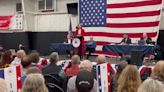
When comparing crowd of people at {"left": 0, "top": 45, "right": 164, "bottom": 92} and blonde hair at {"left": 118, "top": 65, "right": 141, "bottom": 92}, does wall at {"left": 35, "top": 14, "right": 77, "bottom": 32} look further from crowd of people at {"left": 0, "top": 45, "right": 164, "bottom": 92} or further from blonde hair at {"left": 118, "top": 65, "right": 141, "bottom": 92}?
blonde hair at {"left": 118, "top": 65, "right": 141, "bottom": 92}

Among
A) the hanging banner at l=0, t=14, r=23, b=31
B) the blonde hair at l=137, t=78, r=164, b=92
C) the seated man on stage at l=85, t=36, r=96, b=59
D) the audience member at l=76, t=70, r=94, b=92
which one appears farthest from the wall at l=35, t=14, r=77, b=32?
the blonde hair at l=137, t=78, r=164, b=92

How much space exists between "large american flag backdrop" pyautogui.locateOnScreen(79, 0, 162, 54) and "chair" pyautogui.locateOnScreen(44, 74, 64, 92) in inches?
383

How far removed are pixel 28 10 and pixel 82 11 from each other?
3.76 m

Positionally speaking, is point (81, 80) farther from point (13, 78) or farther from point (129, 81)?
point (13, 78)

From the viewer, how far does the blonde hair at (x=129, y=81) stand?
3318 millimetres

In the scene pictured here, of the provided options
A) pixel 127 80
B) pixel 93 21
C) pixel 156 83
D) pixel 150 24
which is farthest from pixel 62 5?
pixel 156 83

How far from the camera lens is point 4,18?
18.9 metres

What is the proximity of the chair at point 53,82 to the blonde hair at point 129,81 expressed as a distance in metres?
1.02

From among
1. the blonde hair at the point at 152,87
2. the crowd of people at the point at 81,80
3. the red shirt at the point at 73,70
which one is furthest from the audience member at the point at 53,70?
the blonde hair at the point at 152,87

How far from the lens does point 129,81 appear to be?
338 centimetres

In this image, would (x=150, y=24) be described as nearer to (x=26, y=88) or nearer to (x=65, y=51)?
(x=65, y=51)

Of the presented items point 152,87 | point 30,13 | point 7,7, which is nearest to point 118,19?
point 30,13

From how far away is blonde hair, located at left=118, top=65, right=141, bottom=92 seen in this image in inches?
131

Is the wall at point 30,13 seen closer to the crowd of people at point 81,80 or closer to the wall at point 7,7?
the wall at point 7,7
